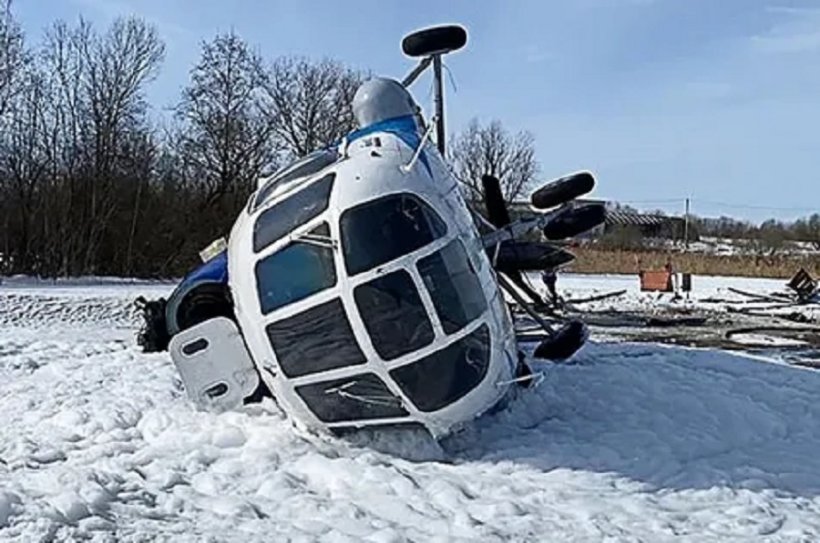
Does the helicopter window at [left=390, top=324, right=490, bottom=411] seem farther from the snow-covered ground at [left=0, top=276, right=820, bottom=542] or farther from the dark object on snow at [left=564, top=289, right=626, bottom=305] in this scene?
the dark object on snow at [left=564, top=289, right=626, bottom=305]

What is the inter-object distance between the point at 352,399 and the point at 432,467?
2.25 feet

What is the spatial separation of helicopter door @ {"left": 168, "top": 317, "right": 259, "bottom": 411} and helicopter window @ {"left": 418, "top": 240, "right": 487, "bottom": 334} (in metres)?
1.77

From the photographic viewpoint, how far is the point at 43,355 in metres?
11.3

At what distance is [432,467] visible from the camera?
622 cm

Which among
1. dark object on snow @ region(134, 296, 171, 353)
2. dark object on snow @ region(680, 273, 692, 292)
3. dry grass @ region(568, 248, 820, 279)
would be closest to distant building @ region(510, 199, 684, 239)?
dry grass @ region(568, 248, 820, 279)

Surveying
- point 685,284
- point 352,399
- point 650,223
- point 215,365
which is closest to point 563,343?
point 352,399

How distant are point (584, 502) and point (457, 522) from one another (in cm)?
85

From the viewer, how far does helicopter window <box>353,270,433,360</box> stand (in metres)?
6.15

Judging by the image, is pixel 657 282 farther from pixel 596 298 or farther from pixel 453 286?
pixel 453 286

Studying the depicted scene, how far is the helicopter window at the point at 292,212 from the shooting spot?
21.2 ft

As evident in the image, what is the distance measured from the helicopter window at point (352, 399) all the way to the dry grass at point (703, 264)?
31.4 m

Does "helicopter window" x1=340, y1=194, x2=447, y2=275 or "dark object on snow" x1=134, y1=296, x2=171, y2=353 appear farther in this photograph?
"dark object on snow" x1=134, y1=296, x2=171, y2=353

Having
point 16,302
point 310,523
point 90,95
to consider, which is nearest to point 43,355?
point 310,523

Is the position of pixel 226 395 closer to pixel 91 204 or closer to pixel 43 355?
pixel 43 355
